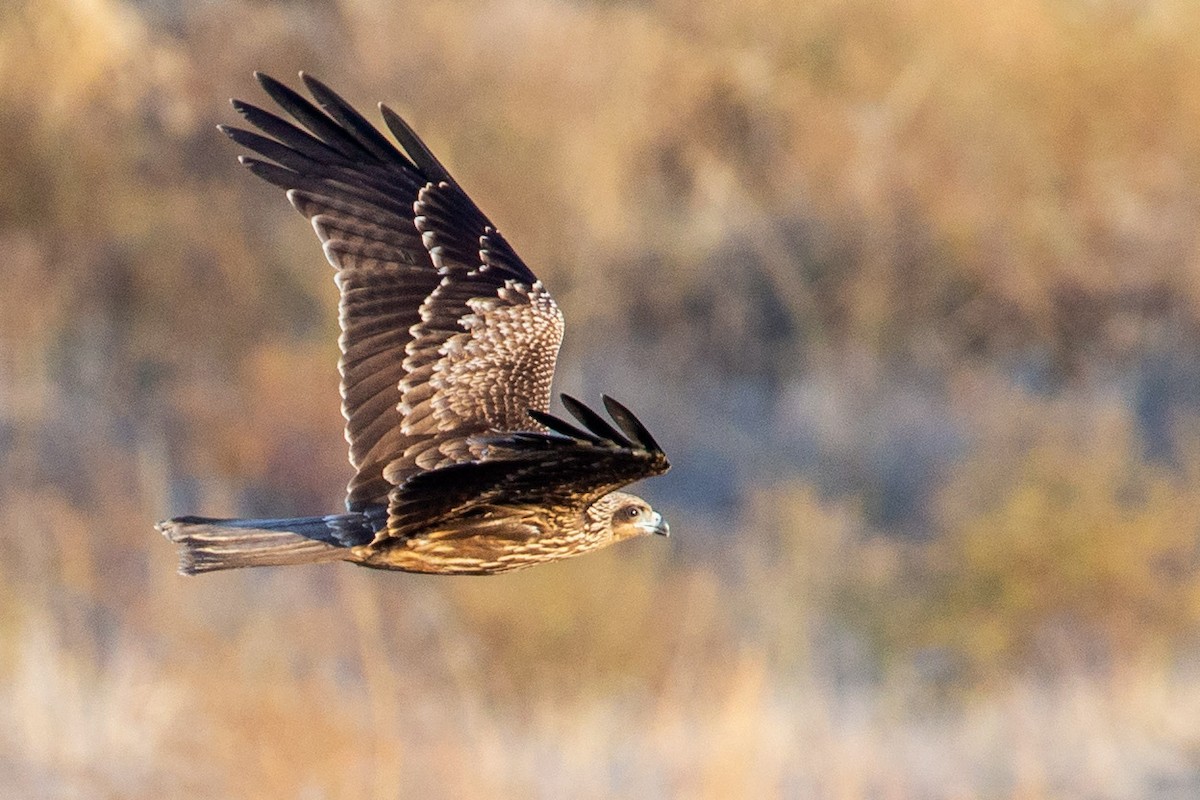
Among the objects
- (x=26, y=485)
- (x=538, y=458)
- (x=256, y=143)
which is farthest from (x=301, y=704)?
(x=538, y=458)

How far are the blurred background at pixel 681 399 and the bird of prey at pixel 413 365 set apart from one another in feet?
10.6

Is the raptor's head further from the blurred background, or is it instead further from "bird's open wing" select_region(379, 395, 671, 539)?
the blurred background

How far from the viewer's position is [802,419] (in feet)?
65.6

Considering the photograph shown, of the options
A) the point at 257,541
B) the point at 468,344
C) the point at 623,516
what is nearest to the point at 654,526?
the point at 623,516

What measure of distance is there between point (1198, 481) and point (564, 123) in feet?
28.4

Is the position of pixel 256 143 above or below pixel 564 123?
below

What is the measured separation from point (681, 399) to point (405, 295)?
1361cm

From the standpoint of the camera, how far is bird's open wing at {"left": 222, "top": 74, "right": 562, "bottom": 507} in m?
6.52

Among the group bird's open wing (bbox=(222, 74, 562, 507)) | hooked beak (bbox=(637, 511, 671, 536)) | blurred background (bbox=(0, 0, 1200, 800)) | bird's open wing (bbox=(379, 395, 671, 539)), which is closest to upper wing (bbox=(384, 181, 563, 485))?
bird's open wing (bbox=(222, 74, 562, 507))

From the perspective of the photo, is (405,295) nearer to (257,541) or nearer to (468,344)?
(468,344)

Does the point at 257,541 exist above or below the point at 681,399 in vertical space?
below

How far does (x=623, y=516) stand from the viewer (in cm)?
649

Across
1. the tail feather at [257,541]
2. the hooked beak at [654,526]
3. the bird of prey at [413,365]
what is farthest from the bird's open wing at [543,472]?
the hooked beak at [654,526]

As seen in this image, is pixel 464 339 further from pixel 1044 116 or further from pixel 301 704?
pixel 1044 116
